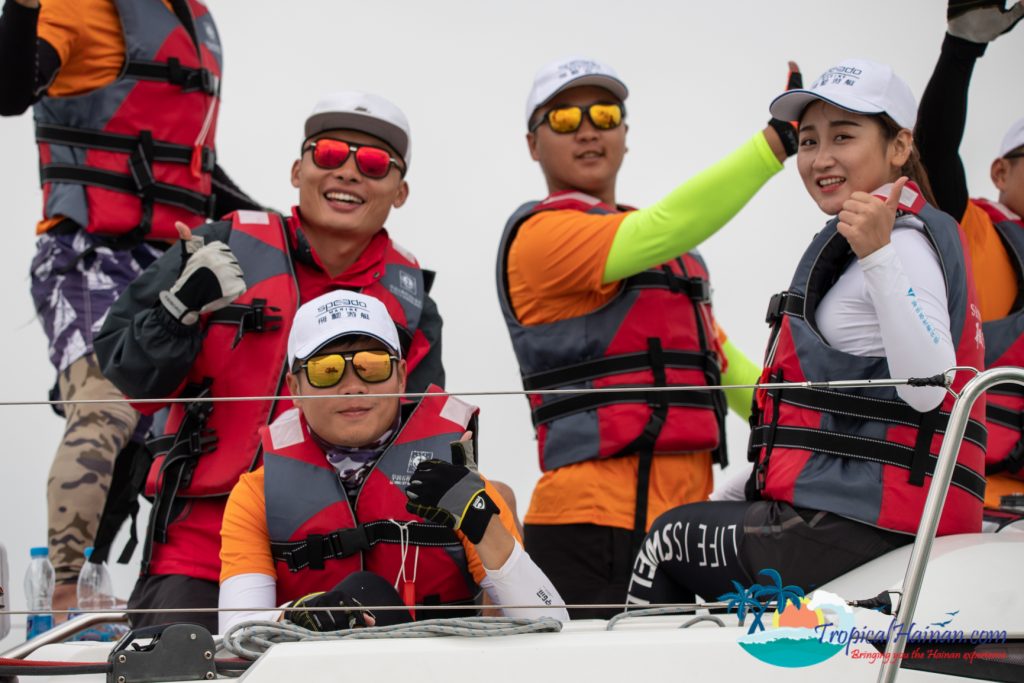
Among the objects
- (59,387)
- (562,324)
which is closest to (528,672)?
(562,324)

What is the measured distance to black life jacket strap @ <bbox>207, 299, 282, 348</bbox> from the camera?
246cm

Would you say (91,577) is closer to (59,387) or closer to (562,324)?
(59,387)

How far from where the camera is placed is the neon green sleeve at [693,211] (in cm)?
237

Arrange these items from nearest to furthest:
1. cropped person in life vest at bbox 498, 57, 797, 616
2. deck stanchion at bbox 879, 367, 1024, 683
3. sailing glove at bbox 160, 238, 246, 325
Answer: deck stanchion at bbox 879, 367, 1024, 683, sailing glove at bbox 160, 238, 246, 325, cropped person in life vest at bbox 498, 57, 797, 616

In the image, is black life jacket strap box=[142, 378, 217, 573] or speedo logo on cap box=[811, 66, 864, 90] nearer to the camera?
speedo logo on cap box=[811, 66, 864, 90]

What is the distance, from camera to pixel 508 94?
4.06 m

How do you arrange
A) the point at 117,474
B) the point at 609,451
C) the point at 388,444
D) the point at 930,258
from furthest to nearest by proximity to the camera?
the point at 117,474
the point at 609,451
the point at 388,444
the point at 930,258

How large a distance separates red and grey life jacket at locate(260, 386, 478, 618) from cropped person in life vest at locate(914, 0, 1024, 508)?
A: 1076 millimetres

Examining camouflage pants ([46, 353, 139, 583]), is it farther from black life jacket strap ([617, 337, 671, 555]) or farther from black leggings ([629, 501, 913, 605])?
black leggings ([629, 501, 913, 605])

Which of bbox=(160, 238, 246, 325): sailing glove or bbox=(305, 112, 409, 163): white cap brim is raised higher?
bbox=(305, 112, 409, 163): white cap brim

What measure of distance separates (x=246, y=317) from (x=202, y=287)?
0.66ft

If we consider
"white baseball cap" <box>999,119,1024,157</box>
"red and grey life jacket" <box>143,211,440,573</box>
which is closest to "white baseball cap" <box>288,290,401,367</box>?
"red and grey life jacket" <box>143,211,440,573</box>

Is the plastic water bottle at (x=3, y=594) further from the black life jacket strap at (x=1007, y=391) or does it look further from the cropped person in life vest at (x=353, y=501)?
the black life jacket strap at (x=1007, y=391)

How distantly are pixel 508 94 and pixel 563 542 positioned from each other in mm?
1945
